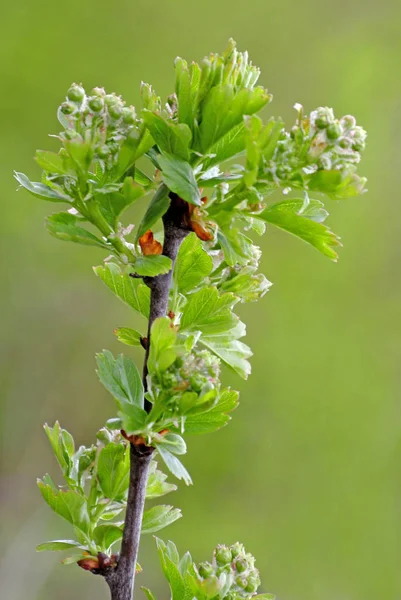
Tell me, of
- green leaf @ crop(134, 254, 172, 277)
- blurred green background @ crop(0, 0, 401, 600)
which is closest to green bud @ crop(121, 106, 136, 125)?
green leaf @ crop(134, 254, 172, 277)

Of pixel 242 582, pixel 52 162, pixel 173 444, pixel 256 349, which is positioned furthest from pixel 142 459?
pixel 256 349

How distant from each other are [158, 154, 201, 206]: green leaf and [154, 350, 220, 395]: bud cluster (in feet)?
0.39

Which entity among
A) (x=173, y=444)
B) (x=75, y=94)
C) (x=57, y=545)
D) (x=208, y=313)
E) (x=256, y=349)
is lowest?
(x=57, y=545)

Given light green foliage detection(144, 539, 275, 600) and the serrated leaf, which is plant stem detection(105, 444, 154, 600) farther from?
the serrated leaf

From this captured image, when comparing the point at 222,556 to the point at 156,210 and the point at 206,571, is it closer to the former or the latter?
the point at 206,571

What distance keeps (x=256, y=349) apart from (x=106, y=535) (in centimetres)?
155

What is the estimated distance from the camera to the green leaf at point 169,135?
19.6 inches

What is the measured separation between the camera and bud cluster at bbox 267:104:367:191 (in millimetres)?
487

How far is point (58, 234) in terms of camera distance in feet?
1.73

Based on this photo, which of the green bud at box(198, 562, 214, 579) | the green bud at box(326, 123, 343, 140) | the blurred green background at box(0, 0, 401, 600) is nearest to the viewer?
the green bud at box(326, 123, 343, 140)

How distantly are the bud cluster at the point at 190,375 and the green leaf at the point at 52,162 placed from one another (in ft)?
0.55

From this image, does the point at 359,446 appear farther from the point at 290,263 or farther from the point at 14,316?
the point at 14,316

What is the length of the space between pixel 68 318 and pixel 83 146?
1.60m

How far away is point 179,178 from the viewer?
51 centimetres
